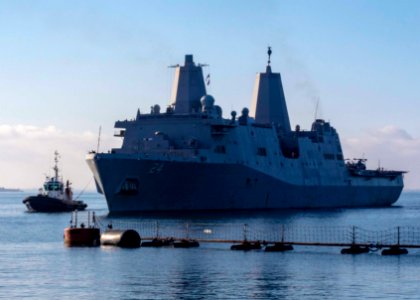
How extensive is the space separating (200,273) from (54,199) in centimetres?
6866

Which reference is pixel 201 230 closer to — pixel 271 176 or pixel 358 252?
pixel 358 252

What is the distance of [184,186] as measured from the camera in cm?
8950

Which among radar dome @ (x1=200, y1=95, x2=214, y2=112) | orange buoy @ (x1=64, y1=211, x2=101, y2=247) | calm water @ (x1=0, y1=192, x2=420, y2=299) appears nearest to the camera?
calm water @ (x1=0, y1=192, x2=420, y2=299)

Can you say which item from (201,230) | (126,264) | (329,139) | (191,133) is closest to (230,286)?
(126,264)

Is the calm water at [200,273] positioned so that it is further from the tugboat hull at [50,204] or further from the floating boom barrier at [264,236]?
the tugboat hull at [50,204]

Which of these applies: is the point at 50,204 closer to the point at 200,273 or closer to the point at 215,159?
the point at 215,159

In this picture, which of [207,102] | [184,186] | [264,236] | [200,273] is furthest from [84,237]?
[207,102]

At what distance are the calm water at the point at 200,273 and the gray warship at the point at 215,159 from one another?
24227mm

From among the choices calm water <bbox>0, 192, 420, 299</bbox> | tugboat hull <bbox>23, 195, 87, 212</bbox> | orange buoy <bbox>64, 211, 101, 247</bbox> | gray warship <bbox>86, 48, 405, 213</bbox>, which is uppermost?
gray warship <bbox>86, 48, 405, 213</bbox>

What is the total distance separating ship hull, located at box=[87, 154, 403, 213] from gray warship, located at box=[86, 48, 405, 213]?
3.4 inches

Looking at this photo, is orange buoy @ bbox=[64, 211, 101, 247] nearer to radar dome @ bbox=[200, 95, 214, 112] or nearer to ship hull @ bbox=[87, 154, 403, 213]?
ship hull @ bbox=[87, 154, 403, 213]

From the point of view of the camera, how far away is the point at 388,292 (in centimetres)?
3891

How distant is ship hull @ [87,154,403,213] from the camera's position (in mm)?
85312


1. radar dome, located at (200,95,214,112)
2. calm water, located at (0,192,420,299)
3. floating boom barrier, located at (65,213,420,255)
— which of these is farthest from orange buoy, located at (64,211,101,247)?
radar dome, located at (200,95,214,112)
